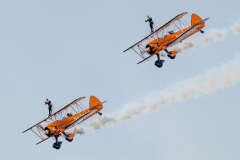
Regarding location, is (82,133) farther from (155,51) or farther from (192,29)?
(192,29)

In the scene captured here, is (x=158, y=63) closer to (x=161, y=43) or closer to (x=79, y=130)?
(x=161, y=43)

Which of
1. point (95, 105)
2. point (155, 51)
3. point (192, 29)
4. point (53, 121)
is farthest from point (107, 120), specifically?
point (192, 29)

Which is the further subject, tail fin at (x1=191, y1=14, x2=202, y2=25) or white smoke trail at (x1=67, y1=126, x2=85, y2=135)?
white smoke trail at (x1=67, y1=126, x2=85, y2=135)

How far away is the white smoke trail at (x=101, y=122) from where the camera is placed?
59.7m

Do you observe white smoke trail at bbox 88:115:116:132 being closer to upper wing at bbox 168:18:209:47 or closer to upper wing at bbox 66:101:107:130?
upper wing at bbox 66:101:107:130

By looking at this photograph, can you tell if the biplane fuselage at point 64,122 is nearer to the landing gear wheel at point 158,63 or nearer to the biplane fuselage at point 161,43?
the landing gear wheel at point 158,63

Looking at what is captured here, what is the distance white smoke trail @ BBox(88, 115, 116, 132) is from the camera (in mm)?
59656

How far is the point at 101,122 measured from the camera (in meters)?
60.1

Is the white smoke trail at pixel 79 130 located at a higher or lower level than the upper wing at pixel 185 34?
lower

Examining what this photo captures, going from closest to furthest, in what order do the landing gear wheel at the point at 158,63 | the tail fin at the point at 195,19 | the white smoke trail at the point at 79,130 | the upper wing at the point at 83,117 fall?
the landing gear wheel at the point at 158,63
the upper wing at the point at 83,117
the tail fin at the point at 195,19
the white smoke trail at the point at 79,130

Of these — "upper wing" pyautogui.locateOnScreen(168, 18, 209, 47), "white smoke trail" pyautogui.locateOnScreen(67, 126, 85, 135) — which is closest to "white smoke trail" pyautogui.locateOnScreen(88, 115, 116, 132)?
"white smoke trail" pyautogui.locateOnScreen(67, 126, 85, 135)

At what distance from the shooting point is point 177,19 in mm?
54906

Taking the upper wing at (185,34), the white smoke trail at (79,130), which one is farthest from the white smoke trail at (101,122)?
the upper wing at (185,34)

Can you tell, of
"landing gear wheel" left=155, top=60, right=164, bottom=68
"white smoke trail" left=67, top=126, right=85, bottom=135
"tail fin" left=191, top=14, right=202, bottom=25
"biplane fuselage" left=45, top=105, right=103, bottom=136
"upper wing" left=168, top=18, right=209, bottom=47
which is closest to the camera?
"upper wing" left=168, top=18, right=209, bottom=47
